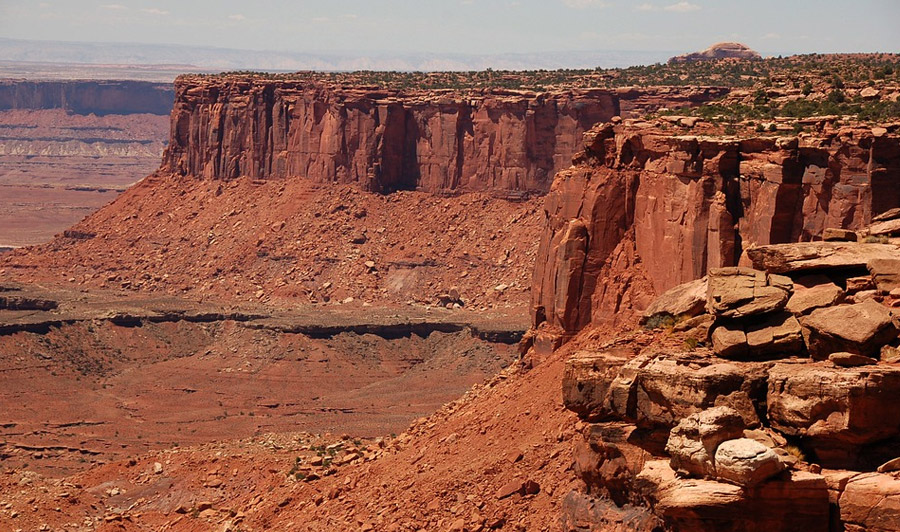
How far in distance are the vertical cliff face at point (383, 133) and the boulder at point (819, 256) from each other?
229ft

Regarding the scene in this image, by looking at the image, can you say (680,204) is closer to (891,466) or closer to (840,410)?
(840,410)

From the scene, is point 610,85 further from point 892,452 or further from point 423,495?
point 892,452

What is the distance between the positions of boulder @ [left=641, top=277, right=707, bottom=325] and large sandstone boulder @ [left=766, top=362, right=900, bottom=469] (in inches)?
224

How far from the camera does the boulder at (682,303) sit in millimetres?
29297

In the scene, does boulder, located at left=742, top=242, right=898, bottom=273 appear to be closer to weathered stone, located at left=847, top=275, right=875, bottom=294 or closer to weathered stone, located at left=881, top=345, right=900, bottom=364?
weathered stone, located at left=847, top=275, right=875, bottom=294

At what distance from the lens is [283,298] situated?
331 ft

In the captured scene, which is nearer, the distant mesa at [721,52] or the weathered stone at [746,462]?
the weathered stone at [746,462]

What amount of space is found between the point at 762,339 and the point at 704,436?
281 centimetres

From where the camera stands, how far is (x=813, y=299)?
25656 millimetres

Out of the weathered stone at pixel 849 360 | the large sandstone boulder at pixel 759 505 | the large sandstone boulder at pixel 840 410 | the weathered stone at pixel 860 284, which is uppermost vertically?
the weathered stone at pixel 860 284

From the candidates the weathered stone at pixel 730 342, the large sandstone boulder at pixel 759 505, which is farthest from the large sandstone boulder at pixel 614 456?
the large sandstone boulder at pixel 759 505

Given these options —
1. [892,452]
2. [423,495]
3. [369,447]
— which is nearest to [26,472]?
[369,447]

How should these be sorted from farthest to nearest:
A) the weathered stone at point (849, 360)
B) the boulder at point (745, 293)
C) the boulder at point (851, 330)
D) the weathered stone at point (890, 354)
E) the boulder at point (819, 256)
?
the boulder at point (819, 256)
the boulder at point (745, 293)
the boulder at point (851, 330)
the weathered stone at point (890, 354)
the weathered stone at point (849, 360)

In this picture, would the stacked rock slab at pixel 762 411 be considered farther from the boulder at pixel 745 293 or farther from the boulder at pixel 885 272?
the boulder at pixel 885 272
